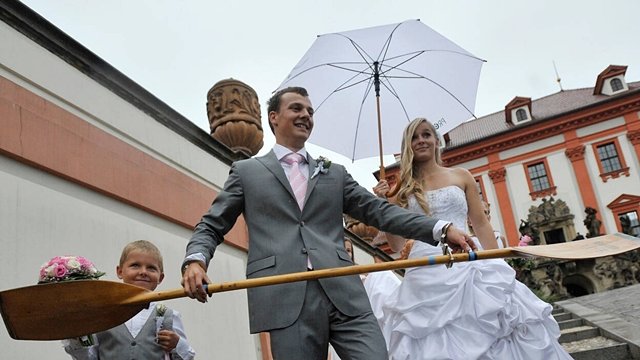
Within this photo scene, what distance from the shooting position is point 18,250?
348 cm

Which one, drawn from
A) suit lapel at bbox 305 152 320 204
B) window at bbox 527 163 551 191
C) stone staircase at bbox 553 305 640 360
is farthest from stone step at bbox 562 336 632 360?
window at bbox 527 163 551 191

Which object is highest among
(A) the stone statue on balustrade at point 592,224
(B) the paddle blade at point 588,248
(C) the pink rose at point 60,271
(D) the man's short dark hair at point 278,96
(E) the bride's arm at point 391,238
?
(A) the stone statue on balustrade at point 592,224

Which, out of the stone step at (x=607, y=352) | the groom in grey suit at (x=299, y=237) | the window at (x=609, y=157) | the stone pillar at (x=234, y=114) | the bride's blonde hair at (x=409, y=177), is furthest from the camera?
the window at (x=609, y=157)

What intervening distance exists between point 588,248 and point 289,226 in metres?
1.40

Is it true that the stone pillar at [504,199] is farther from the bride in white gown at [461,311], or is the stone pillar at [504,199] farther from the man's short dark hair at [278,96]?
the man's short dark hair at [278,96]

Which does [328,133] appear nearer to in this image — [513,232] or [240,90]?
[240,90]

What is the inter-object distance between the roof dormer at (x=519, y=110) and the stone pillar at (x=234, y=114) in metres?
37.6

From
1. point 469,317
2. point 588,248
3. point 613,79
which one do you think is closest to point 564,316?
point 469,317

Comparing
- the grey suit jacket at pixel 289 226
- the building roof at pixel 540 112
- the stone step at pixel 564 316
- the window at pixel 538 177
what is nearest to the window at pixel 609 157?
the building roof at pixel 540 112

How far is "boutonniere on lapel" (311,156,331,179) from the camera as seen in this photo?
9.75 feet

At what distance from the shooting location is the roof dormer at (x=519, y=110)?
41531 mm

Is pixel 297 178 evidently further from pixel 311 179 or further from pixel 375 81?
pixel 375 81

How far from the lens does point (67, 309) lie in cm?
258

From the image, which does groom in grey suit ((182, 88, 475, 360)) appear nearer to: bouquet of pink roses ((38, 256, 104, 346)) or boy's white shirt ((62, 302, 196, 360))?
bouquet of pink roses ((38, 256, 104, 346))
